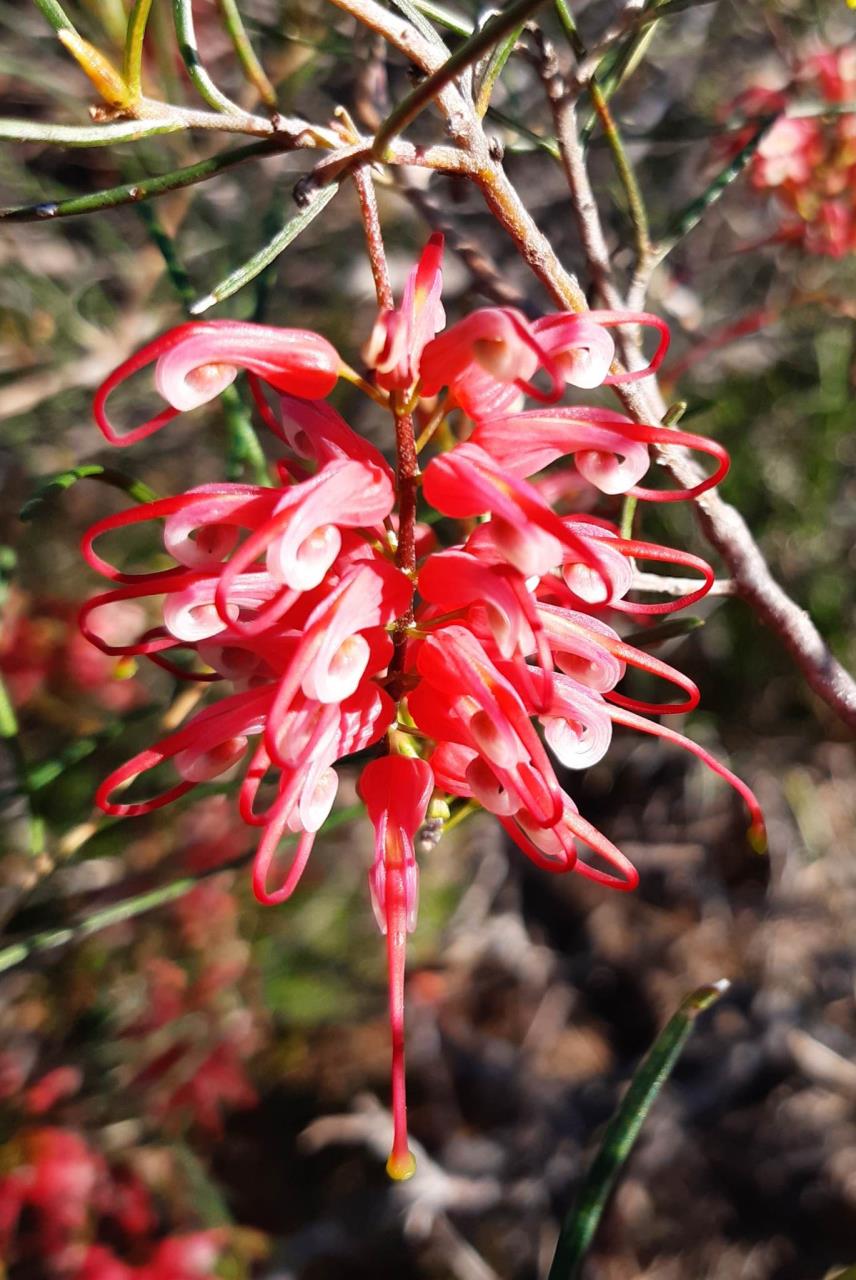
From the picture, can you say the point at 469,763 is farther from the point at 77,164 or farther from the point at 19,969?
the point at 77,164

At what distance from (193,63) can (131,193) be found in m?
0.10

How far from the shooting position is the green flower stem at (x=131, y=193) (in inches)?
17.4

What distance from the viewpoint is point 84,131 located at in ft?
1.37

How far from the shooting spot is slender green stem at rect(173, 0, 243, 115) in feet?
1.57

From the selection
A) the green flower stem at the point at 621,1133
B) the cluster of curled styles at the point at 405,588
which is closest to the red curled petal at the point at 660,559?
the cluster of curled styles at the point at 405,588

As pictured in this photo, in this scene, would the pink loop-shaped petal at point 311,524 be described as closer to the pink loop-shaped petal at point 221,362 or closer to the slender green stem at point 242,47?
the pink loop-shaped petal at point 221,362

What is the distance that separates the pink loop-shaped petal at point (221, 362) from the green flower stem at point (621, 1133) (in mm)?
423

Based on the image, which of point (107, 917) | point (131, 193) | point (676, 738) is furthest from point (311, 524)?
point (107, 917)

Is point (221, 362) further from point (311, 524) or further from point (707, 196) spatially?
point (707, 196)

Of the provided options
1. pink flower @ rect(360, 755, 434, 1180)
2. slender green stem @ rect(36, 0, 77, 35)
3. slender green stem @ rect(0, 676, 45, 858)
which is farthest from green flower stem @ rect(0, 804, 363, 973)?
slender green stem @ rect(36, 0, 77, 35)

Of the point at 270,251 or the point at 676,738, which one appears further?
the point at 676,738

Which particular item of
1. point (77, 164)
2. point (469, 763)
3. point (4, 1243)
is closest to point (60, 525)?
point (77, 164)

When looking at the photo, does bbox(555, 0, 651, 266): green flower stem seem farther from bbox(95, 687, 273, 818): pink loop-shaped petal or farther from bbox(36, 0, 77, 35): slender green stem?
bbox(95, 687, 273, 818): pink loop-shaped petal

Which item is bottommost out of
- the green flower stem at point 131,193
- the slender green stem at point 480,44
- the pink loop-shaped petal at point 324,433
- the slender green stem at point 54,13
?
the pink loop-shaped petal at point 324,433
